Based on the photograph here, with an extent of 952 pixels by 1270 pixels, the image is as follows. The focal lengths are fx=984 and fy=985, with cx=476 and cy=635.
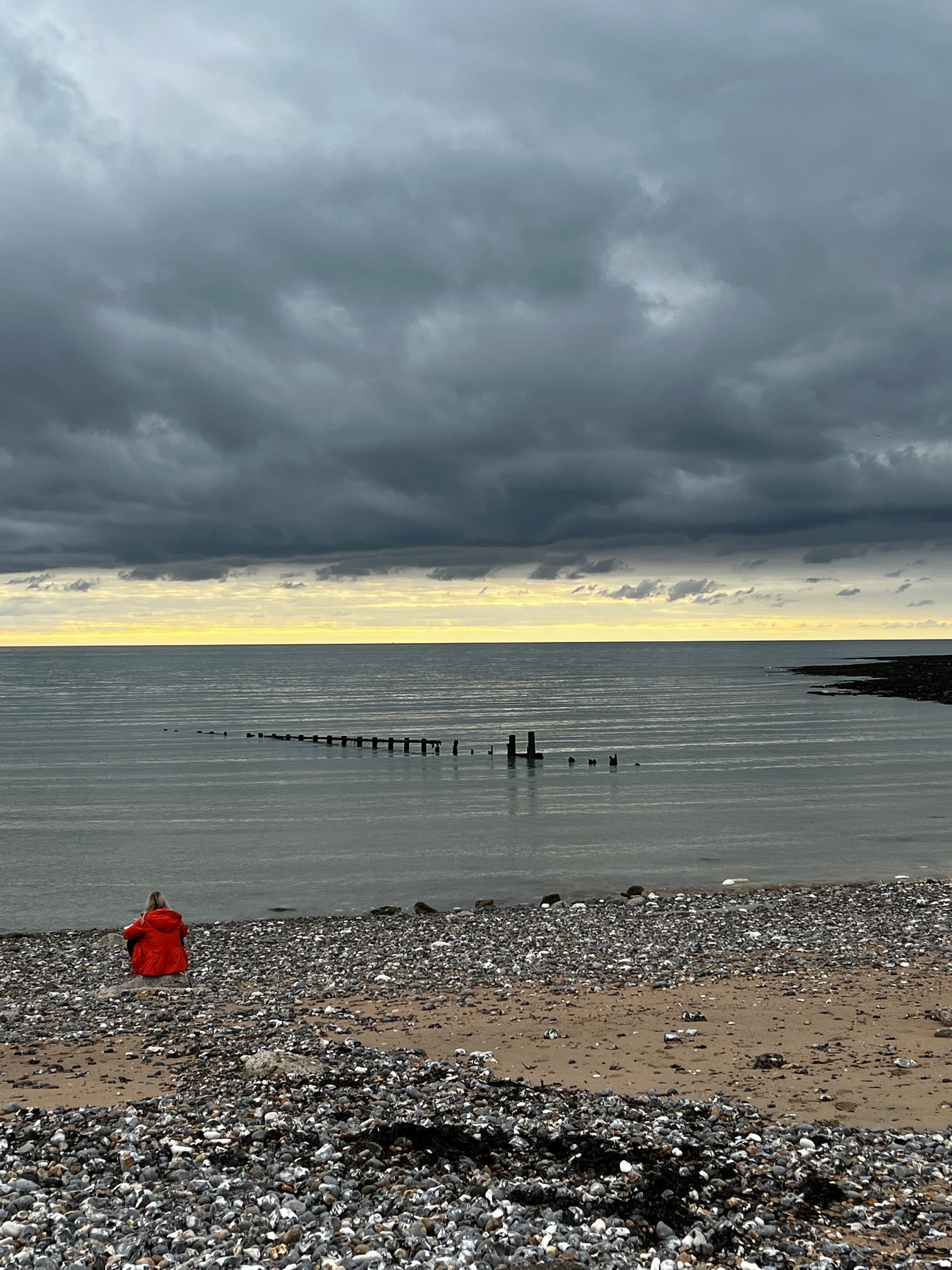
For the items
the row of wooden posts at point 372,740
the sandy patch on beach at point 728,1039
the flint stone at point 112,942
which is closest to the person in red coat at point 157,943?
the sandy patch on beach at point 728,1039

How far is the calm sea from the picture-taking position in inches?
1181

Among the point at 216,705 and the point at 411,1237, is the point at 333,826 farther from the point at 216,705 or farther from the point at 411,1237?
the point at 216,705

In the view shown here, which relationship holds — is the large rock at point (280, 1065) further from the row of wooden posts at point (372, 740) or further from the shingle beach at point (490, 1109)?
the row of wooden posts at point (372, 740)

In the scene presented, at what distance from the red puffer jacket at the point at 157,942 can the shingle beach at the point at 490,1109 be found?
68cm

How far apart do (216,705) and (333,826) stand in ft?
253

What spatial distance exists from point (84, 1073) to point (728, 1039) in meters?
8.72

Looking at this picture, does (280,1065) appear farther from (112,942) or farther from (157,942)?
(112,942)

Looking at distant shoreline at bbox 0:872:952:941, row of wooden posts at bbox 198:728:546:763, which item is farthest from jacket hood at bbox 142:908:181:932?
row of wooden posts at bbox 198:728:546:763

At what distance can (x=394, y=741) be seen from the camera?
224 ft

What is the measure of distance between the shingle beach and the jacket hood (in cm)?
113

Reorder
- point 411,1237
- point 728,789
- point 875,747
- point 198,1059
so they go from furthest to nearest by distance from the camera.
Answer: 1. point 875,747
2. point 728,789
3. point 198,1059
4. point 411,1237

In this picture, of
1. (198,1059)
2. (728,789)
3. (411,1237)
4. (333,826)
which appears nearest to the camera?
(411,1237)

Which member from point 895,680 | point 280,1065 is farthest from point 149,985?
point 895,680

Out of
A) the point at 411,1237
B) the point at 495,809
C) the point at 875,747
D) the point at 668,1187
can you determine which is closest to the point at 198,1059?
the point at 411,1237
